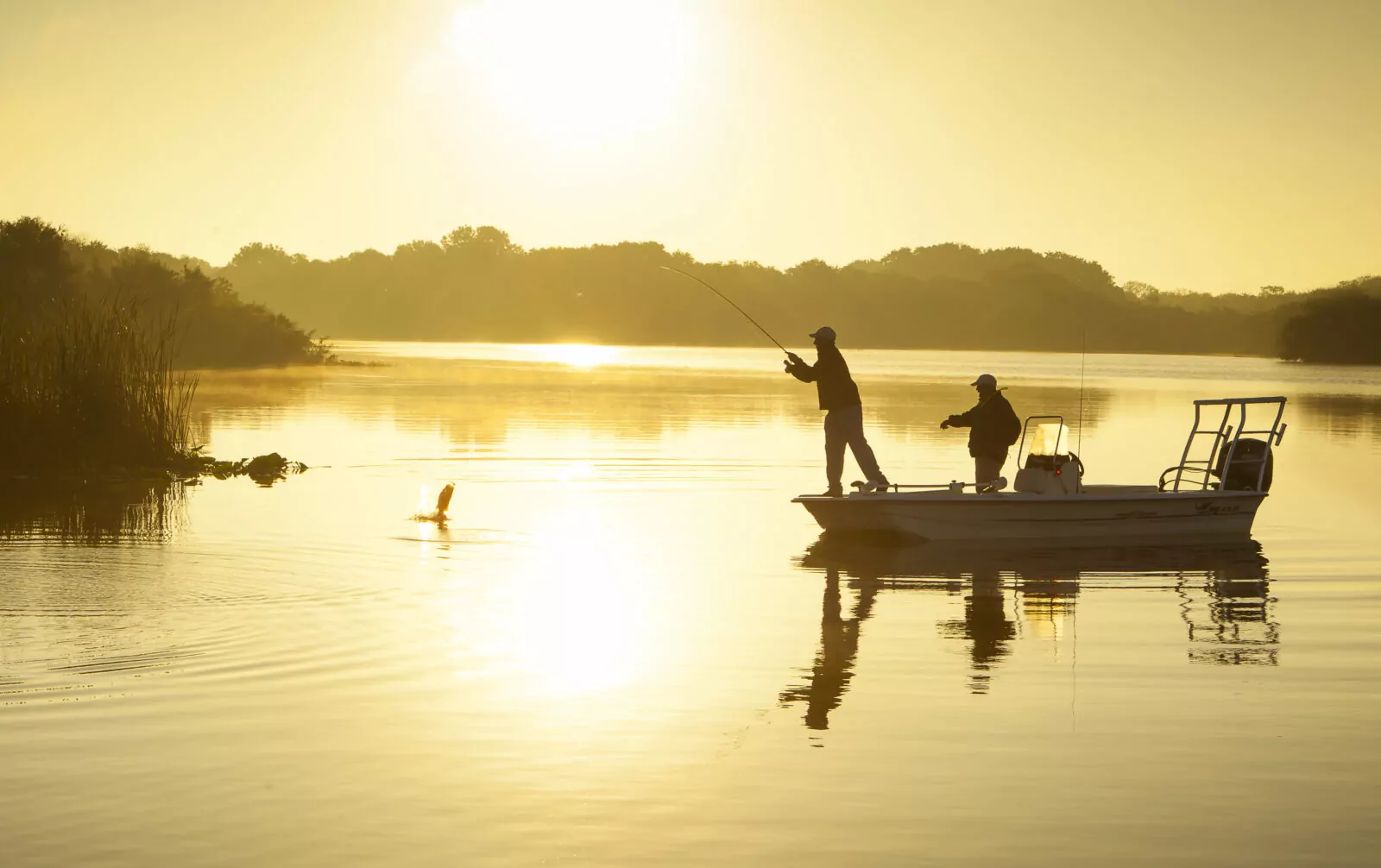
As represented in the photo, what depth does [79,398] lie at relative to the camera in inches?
985

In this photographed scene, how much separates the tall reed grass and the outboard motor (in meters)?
15.5

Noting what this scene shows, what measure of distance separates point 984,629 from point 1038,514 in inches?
210

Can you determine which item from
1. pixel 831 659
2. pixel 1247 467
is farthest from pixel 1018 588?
pixel 1247 467

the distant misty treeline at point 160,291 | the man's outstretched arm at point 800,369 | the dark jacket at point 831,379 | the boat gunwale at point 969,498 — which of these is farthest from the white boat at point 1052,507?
the distant misty treeline at point 160,291

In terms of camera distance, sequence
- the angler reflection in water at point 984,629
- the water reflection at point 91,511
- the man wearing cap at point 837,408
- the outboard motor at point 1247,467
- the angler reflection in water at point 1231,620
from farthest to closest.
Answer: the outboard motor at point 1247,467 < the man wearing cap at point 837,408 < the water reflection at point 91,511 < the angler reflection in water at point 1231,620 < the angler reflection in water at point 984,629

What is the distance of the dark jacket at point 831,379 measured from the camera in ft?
60.9

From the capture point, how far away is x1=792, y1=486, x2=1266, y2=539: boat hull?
18.0 m

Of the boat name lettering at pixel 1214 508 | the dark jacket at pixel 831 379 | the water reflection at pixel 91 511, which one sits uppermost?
the dark jacket at pixel 831 379

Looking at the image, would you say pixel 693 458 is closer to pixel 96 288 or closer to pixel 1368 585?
pixel 1368 585

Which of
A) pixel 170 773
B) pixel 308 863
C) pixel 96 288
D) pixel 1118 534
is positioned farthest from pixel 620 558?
pixel 96 288

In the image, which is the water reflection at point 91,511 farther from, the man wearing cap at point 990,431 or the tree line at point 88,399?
the man wearing cap at point 990,431

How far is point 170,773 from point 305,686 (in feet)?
7.09

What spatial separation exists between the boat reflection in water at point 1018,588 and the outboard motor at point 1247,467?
0.73 metres

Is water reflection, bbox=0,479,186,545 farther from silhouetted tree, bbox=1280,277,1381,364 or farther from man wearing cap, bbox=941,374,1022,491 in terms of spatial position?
silhouetted tree, bbox=1280,277,1381,364
